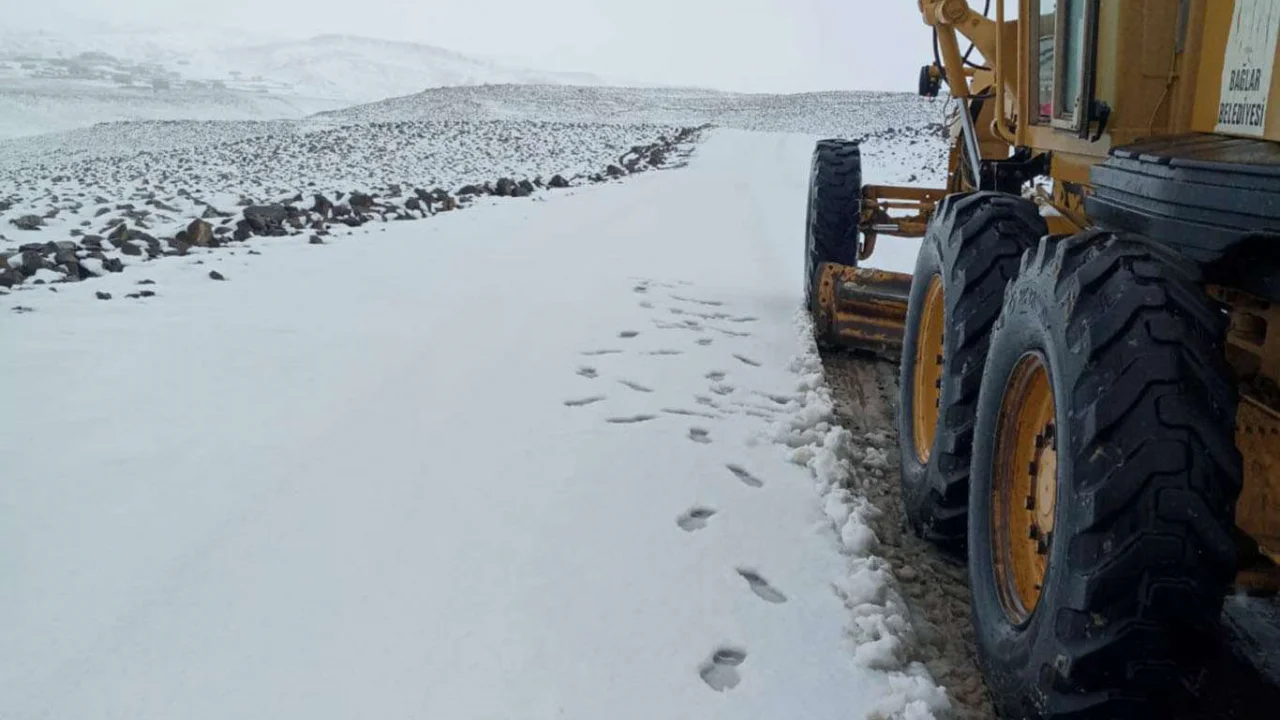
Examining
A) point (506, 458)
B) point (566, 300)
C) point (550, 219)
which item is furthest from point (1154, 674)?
point (550, 219)

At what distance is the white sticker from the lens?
6.30ft

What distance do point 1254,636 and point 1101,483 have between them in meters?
1.29

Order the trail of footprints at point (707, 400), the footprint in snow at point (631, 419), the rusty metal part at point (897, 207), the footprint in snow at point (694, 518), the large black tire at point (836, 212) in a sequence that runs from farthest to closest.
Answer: the rusty metal part at point (897, 207) → the large black tire at point (836, 212) → the footprint in snow at point (631, 419) → the footprint in snow at point (694, 518) → the trail of footprints at point (707, 400)

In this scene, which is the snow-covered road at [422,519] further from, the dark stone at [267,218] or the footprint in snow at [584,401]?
the dark stone at [267,218]

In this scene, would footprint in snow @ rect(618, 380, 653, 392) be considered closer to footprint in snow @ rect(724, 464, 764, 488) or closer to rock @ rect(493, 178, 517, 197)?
footprint in snow @ rect(724, 464, 764, 488)

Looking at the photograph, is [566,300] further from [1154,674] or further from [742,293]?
[1154,674]

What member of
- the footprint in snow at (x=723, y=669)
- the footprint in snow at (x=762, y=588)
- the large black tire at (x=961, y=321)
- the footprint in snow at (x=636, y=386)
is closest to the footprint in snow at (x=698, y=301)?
the footprint in snow at (x=636, y=386)

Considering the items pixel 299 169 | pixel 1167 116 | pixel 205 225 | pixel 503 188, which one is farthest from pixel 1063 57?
pixel 299 169

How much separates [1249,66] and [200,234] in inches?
352

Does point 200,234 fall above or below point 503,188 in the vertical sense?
above

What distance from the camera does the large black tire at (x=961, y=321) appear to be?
290 centimetres

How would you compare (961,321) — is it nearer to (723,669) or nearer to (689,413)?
(723,669)

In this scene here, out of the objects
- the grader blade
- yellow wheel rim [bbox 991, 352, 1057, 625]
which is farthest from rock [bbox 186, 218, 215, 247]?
yellow wheel rim [bbox 991, 352, 1057, 625]

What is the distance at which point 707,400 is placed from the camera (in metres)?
4.67
